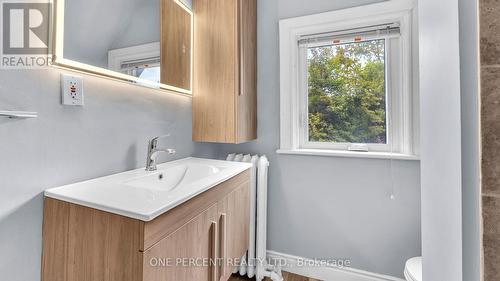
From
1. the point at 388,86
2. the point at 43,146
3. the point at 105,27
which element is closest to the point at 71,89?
the point at 43,146

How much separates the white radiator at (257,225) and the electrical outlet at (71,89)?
108cm

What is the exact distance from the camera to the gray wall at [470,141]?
0.42m

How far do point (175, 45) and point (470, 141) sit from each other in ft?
4.83

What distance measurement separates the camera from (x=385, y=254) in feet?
5.04

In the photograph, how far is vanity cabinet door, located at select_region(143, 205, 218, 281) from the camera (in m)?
0.71

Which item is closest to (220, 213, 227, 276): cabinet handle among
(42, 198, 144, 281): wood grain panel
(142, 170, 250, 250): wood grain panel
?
(142, 170, 250, 250): wood grain panel

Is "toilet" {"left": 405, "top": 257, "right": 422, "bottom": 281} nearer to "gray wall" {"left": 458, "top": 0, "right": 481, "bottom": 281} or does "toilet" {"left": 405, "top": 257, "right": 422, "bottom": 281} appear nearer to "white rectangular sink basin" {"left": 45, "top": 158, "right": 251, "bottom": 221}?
"gray wall" {"left": 458, "top": 0, "right": 481, "bottom": 281}

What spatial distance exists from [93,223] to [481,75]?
3.43ft

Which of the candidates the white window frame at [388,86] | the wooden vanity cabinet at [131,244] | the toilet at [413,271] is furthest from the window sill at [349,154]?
the wooden vanity cabinet at [131,244]

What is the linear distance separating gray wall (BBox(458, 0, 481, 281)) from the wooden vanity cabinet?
2.47 ft

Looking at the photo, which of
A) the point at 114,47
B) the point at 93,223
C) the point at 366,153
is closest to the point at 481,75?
the point at 93,223

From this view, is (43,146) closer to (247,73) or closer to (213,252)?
(213,252)

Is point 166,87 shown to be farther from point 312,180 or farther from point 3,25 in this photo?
point 312,180

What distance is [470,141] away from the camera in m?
0.44
